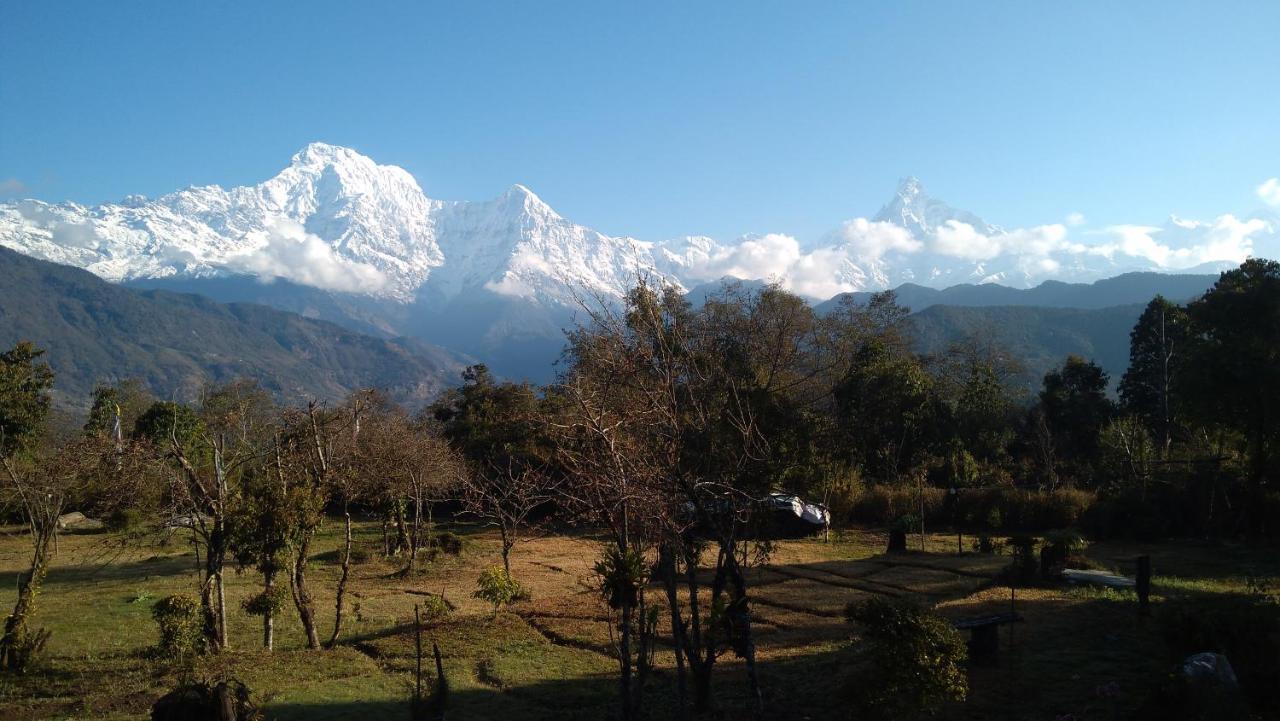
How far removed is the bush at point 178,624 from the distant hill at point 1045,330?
A: 75.7m

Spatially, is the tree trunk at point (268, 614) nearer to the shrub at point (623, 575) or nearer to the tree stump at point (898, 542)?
the shrub at point (623, 575)

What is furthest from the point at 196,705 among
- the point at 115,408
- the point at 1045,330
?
the point at 1045,330

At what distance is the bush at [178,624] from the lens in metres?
10.0

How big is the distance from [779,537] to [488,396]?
1750cm

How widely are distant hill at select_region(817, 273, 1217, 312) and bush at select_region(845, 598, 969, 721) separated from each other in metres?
98.7

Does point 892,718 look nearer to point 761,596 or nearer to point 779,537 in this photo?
point 761,596

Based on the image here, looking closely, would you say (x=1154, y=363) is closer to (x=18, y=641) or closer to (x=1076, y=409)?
(x=1076, y=409)

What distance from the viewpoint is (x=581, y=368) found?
10383 mm

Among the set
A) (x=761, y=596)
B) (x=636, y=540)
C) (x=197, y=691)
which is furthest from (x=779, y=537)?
(x=197, y=691)

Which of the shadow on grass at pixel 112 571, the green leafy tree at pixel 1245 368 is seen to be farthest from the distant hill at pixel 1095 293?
the shadow on grass at pixel 112 571

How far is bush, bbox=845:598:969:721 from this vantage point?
20.0ft

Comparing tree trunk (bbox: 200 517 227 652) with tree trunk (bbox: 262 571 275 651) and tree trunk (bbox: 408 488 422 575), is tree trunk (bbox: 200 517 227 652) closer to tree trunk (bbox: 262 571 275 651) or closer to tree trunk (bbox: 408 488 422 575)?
tree trunk (bbox: 262 571 275 651)

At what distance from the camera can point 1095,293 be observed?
135m

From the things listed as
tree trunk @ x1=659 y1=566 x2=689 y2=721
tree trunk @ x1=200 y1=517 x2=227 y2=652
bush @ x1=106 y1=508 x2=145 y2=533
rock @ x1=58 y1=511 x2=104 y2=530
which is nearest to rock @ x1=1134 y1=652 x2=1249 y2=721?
tree trunk @ x1=659 y1=566 x2=689 y2=721
